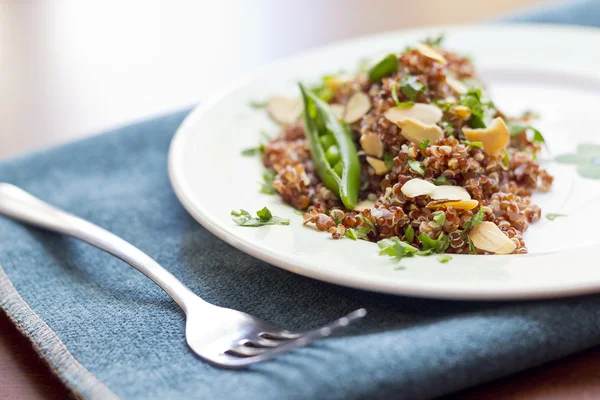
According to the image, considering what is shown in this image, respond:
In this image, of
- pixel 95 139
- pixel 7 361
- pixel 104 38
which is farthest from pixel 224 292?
pixel 104 38

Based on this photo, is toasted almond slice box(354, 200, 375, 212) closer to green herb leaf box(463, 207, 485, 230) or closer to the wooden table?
green herb leaf box(463, 207, 485, 230)

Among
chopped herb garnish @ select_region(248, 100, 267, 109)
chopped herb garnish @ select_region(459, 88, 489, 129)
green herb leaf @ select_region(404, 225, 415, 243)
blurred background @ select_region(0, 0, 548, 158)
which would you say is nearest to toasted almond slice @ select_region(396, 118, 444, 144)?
chopped herb garnish @ select_region(459, 88, 489, 129)

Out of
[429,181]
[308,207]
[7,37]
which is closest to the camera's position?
[429,181]

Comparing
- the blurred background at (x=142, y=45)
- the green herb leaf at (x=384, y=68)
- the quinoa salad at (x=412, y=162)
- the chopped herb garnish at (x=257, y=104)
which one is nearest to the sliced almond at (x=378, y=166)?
the quinoa salad at (x=412, y=162)

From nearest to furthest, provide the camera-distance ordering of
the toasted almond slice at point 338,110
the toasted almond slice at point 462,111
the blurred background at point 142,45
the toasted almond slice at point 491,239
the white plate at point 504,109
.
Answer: the white plate at point 504,109 → the toasted almond slice at point 491,239 → the toasted almond slice at point 462,111 → the toasted almond slice at point 338,110 → the blurred background at point 142,45

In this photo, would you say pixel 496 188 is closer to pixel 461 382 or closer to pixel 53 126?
pixel 461 382

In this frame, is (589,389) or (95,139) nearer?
(589,389)

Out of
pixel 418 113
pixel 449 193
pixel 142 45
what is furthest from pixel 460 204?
pixel 142 45

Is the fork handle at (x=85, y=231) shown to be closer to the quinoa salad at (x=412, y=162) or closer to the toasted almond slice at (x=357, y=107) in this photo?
the quinoa salad at (x=412, y=162)
